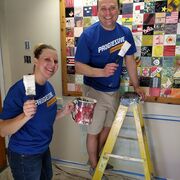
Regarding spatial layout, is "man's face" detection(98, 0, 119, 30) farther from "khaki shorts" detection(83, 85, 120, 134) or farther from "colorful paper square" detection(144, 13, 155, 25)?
"khaki shorts" detection(83, 85, 120, 134)

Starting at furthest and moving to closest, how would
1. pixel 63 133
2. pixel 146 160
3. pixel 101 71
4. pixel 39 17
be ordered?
pixel 63 133
pixel 39 17
pixel 146 160
pixel 101 71

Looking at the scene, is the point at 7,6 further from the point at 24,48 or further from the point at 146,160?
the point at 146,160

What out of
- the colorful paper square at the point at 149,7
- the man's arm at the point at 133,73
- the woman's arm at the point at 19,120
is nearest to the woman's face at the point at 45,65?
the woman's arm at the point at 19,120

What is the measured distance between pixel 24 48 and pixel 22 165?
1.32 metres

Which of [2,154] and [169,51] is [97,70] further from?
[2,154]

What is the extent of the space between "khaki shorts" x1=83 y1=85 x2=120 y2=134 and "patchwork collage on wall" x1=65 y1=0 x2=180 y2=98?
23cm

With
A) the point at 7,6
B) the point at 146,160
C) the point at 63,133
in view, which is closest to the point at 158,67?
the point at 146,160

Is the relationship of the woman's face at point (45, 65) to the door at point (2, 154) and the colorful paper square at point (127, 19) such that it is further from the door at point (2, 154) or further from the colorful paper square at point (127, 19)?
the door at point (2, 154)

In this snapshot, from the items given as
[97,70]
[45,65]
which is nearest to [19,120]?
[45,65]

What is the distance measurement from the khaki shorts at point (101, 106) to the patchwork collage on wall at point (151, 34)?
0.23m

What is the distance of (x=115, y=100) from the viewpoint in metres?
1.78

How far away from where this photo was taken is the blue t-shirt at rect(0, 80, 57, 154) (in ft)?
3.74

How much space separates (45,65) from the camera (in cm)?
123

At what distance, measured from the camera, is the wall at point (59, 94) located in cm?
193
